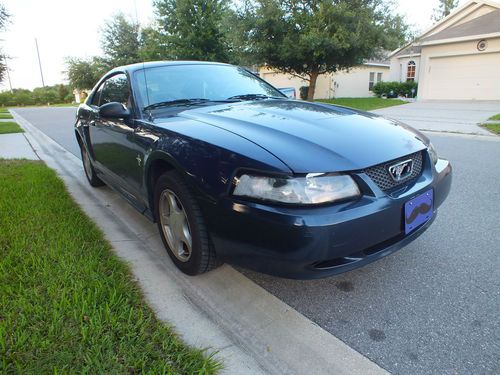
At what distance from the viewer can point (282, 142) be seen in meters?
1.94

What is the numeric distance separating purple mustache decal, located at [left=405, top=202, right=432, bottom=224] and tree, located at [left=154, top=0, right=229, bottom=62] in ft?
65.3

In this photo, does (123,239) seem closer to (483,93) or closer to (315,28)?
(315,28)

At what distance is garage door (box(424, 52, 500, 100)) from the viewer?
60.7 ft

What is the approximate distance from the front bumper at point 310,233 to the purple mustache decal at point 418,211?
79mm

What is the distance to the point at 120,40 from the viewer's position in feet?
111

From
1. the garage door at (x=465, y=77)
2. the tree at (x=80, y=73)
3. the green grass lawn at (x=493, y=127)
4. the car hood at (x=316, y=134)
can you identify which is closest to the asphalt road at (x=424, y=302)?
the car hood at (x=316, y=134)

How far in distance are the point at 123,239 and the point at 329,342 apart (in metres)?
1.98

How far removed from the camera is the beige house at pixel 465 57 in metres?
18.4

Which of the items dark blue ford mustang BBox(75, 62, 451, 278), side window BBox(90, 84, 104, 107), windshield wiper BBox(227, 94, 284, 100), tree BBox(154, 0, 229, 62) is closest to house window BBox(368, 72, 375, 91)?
tree BBox(154, 0, 229, 62)

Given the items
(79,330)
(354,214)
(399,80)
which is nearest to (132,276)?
(79,330)

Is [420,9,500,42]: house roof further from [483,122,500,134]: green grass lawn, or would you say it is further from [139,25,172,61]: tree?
[139,25,172,61]: tree

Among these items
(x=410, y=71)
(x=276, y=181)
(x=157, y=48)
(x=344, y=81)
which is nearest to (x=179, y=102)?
(x=276, y=181)

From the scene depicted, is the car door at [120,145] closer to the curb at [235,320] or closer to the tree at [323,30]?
the curb at [235,320]

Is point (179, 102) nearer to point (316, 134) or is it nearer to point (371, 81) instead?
point (316, 134)
